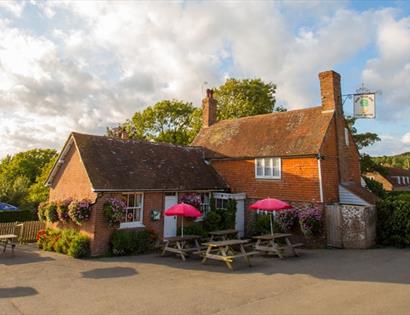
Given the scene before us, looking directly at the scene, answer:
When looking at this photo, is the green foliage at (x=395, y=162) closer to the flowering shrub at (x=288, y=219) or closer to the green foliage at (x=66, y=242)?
the flowering shrub at (x=288, y=219)

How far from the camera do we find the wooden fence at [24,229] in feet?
62.4

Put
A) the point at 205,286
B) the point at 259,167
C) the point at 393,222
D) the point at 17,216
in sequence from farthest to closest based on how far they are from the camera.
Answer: the point at 17,216 < the point at 259,167 < the point at 393,222 < the point at 205,286

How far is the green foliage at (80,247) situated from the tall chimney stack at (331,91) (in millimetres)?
14719

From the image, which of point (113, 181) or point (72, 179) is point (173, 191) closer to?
point (113, 181)

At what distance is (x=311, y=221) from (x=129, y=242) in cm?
878

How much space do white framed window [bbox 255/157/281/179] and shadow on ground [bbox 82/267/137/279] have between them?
1011cm

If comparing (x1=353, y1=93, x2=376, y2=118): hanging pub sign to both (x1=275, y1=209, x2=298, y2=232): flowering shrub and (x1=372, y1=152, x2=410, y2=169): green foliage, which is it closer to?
(x1=275, y1=209, x2=298, y2=232): flowering shrub

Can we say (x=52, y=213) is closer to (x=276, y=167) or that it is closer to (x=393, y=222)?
(x=276, y=167)

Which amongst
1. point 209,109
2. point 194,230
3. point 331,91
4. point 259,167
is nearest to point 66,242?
point 194,230

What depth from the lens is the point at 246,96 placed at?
37.3m

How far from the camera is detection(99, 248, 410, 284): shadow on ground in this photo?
433 inches

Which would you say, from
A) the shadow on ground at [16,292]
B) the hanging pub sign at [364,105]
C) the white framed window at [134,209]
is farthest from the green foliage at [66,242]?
the hanging pub sign at [364,105]

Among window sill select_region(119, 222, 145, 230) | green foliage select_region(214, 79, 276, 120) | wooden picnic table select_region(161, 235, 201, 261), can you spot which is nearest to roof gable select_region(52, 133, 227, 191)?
window sill select_region(119, 222, 145, 230)

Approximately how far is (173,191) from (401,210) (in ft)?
37.5
